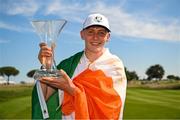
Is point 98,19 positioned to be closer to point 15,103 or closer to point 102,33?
point 102,33

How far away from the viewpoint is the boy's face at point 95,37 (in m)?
2.03

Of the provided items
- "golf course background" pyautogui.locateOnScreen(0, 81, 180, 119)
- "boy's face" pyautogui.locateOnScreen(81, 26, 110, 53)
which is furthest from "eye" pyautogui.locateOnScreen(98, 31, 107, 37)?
"golf course background" pyautogui.locateOnScreen(0, 81, 180, 119)

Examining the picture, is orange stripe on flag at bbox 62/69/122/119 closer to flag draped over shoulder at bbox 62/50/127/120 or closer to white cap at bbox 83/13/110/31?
flag draped over shoulder at bbox 62/50/127/120

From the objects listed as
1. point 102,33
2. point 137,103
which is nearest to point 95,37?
→ point 102,33

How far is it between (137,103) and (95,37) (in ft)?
32.2

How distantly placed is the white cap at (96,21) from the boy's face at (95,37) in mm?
23

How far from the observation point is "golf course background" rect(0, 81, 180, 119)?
10.8 metres

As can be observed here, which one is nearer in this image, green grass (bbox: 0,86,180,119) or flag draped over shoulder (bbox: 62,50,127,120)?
flag draped over shoulder (bbox: 62,50,127,120)

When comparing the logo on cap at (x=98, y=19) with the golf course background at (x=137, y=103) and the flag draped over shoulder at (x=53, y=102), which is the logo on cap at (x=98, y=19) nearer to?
the flag draped over shoulder at (x=53, y=102)

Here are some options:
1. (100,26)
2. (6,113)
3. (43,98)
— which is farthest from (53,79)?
(6,113)

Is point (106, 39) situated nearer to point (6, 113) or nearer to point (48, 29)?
point (48, 29)

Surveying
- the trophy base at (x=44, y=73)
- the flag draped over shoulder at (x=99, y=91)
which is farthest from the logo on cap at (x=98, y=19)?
the trophy base at (x=44, y=73)

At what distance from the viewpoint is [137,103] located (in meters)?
11.6

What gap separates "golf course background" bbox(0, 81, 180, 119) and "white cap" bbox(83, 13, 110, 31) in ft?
27.3
